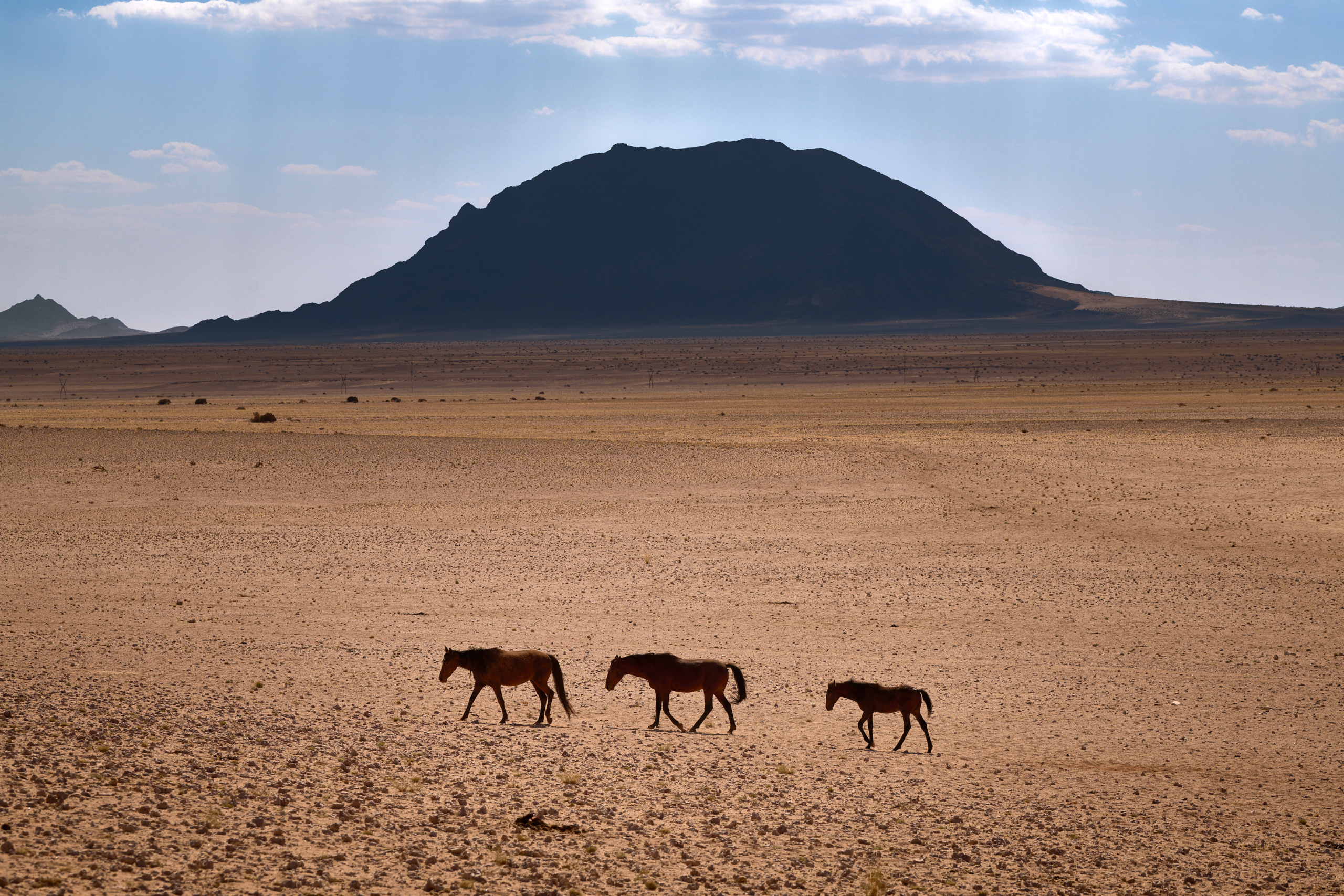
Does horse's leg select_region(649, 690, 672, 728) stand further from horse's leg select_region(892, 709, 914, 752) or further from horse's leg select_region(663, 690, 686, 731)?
horse's leg select_region(892, 709, 914, 752)

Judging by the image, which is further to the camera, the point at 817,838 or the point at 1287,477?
the point at 1287,477

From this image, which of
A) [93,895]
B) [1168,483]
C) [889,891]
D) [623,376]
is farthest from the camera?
[623,376]

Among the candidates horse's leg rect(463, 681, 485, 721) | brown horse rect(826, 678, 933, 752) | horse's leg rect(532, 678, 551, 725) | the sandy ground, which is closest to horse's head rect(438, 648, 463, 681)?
horse's leg rect(463, 681, 485, 721)

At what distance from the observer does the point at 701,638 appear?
47.3 feet

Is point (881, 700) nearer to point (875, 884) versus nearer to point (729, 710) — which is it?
point (729, 710)

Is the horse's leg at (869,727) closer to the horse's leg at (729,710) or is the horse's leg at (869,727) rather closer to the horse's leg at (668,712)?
the horse's leg at (729,710)

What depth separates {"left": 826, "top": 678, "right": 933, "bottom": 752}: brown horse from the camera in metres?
9.75

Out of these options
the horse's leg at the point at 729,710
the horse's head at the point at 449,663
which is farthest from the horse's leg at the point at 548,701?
the horse's leg at the point at 729,710

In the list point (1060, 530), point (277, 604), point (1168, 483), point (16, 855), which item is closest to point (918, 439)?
point (1168, 483)

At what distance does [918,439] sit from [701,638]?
26.9 meters

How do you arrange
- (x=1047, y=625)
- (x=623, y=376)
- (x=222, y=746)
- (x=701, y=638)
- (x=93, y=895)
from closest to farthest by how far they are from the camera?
(x=93, y=895) → (x=222, y=746) → (x=701, y=638) → (x=1047, y=625) → (x=623, y=376)

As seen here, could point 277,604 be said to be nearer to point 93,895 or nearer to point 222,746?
point 222,746

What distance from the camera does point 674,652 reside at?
530 inches

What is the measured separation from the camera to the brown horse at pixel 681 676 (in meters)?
10.2
